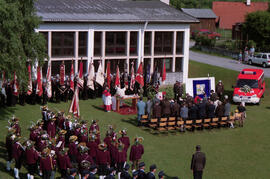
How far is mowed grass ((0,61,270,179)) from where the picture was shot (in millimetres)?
21688

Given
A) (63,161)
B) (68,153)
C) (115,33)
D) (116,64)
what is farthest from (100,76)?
(63,161)

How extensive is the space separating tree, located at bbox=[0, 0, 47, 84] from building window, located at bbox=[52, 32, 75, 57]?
7605 mm

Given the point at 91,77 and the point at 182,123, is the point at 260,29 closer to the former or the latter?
the point at 91,77

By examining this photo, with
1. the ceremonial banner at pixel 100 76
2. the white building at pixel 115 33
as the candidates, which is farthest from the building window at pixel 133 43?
the ceremonial banner at pixel 100 76

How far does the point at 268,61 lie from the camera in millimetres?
52562

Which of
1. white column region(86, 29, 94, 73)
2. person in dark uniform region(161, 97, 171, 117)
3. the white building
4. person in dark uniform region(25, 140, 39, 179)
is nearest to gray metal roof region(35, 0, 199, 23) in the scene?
the white building

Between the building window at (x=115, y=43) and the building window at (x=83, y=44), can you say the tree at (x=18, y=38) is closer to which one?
the building window at (x=83, y=44)

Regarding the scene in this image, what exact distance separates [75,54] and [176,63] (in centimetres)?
995

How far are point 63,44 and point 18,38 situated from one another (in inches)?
413

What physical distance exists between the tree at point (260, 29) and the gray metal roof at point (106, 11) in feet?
78.0

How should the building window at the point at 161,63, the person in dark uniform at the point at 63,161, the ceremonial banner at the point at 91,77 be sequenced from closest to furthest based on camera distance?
the person in dark uniform at the point at 63,161 < the ceremonial banner at the point at 91,77 < the building window at the point at 161,63

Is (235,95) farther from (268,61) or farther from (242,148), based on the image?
(268,61)

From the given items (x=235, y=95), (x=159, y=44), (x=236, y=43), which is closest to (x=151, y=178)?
(x=235, y=95)

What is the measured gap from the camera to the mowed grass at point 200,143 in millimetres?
21688
